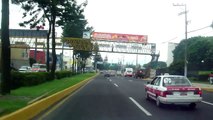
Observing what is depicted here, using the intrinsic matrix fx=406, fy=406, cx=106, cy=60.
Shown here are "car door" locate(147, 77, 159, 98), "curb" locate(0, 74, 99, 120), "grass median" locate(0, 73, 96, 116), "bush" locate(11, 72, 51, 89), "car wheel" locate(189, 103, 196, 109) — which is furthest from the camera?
"bush" locate(11, 72, 51, 89)

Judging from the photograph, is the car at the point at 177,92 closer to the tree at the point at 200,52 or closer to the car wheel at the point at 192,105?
the car wheel at the point at 192,105

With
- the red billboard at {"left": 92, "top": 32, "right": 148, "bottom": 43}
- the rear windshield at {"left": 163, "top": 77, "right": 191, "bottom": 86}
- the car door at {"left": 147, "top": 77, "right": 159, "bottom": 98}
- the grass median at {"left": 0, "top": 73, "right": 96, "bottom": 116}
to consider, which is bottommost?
the grass median at {"left": 0, "top": 73, "right": 96, "bottom": 116}

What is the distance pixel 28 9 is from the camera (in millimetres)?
37531

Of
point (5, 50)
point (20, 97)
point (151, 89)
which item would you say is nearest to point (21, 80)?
point (5, 50)

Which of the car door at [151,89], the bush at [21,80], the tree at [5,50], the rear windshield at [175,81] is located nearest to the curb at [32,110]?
the tree at [5,50]

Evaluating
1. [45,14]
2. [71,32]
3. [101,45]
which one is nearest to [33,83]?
[45,14]

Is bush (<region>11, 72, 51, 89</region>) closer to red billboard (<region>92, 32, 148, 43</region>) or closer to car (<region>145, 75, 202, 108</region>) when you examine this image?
car (<region>145, 75, 202, 108</region>)

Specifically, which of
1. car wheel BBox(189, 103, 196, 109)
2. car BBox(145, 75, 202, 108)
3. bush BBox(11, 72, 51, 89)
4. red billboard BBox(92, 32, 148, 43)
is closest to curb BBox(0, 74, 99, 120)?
car BBox(145, 75, 202, 108)

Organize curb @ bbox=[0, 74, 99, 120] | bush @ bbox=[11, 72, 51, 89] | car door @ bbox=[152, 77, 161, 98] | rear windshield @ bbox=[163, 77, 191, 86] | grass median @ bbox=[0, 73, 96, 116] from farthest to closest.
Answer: bush @ bbox=[11, 72, 51, 89] → car door @ bbox=[152, 77, 161, 98] → rear windshield @ bbox=[163, 77, 191, 86] → grass median @ bbox=[0, 73, 96, 116] → curb @ bbox=[0, 74, 99, 120]

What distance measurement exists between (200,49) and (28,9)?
70556 millimetres

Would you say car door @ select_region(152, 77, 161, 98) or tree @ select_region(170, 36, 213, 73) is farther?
tree @ select_region(170, 36, 213, 73)

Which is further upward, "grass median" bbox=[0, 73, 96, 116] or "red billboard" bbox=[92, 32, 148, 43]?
"red billboard" bbox=[92, 32, 148, 43]

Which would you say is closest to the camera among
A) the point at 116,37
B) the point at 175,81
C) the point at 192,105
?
the point at 192,105

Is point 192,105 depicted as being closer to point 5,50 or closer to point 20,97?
point 20,97
